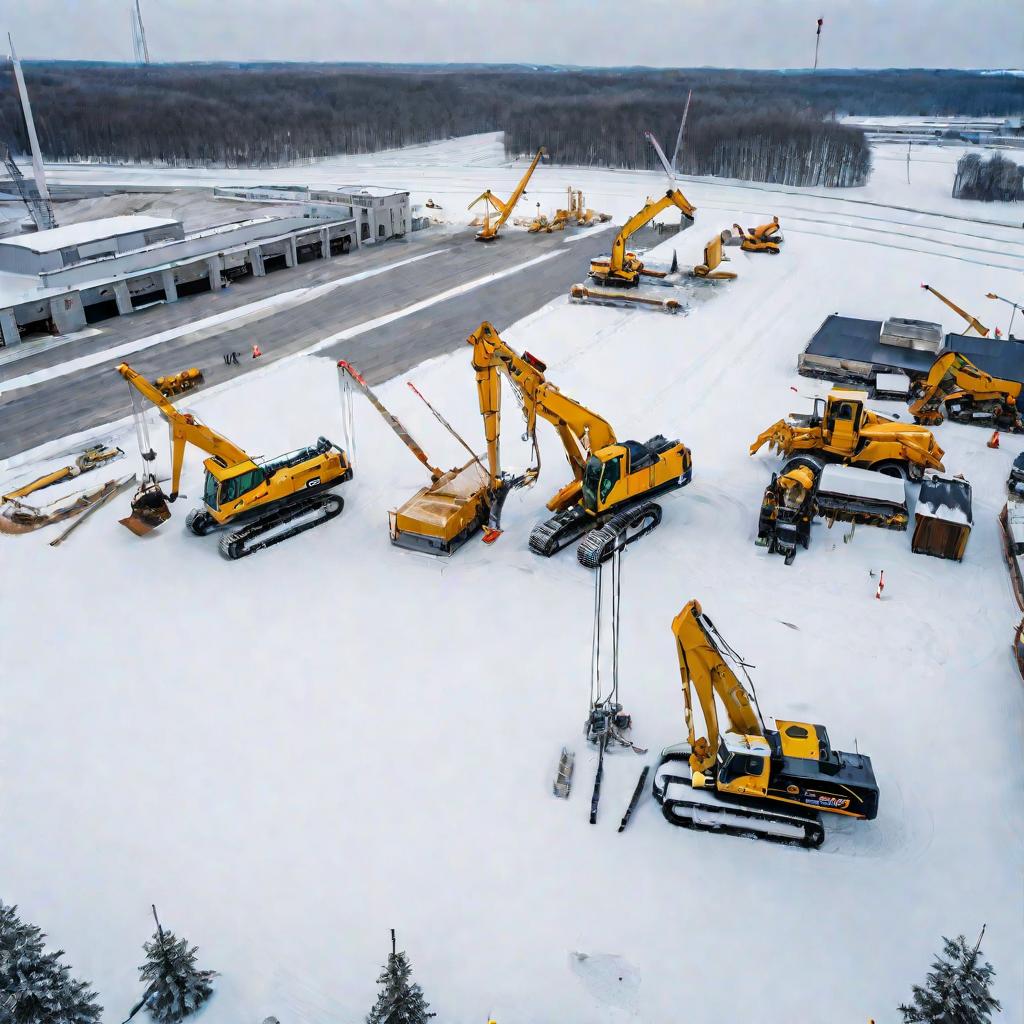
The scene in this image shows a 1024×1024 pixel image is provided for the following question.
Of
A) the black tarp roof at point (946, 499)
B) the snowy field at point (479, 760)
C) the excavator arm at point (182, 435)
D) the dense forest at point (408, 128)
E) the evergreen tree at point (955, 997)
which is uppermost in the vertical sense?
the dense forest at point (408, 128)

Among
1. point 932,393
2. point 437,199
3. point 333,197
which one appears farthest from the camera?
point 437,199

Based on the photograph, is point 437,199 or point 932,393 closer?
point 932,393

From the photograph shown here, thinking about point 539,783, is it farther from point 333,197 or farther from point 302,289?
point 333,197

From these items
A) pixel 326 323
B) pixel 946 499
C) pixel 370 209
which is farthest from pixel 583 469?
pixel 370 209

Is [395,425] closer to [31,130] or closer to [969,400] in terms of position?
[969,400]

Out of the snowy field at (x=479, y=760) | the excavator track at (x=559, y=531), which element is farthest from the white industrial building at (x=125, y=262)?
the excavator track at (x=559, y=531)

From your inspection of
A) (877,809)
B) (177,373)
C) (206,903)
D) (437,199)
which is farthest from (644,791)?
(437,199)

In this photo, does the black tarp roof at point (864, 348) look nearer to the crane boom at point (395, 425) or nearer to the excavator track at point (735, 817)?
the crane boom at point (395, 425)
